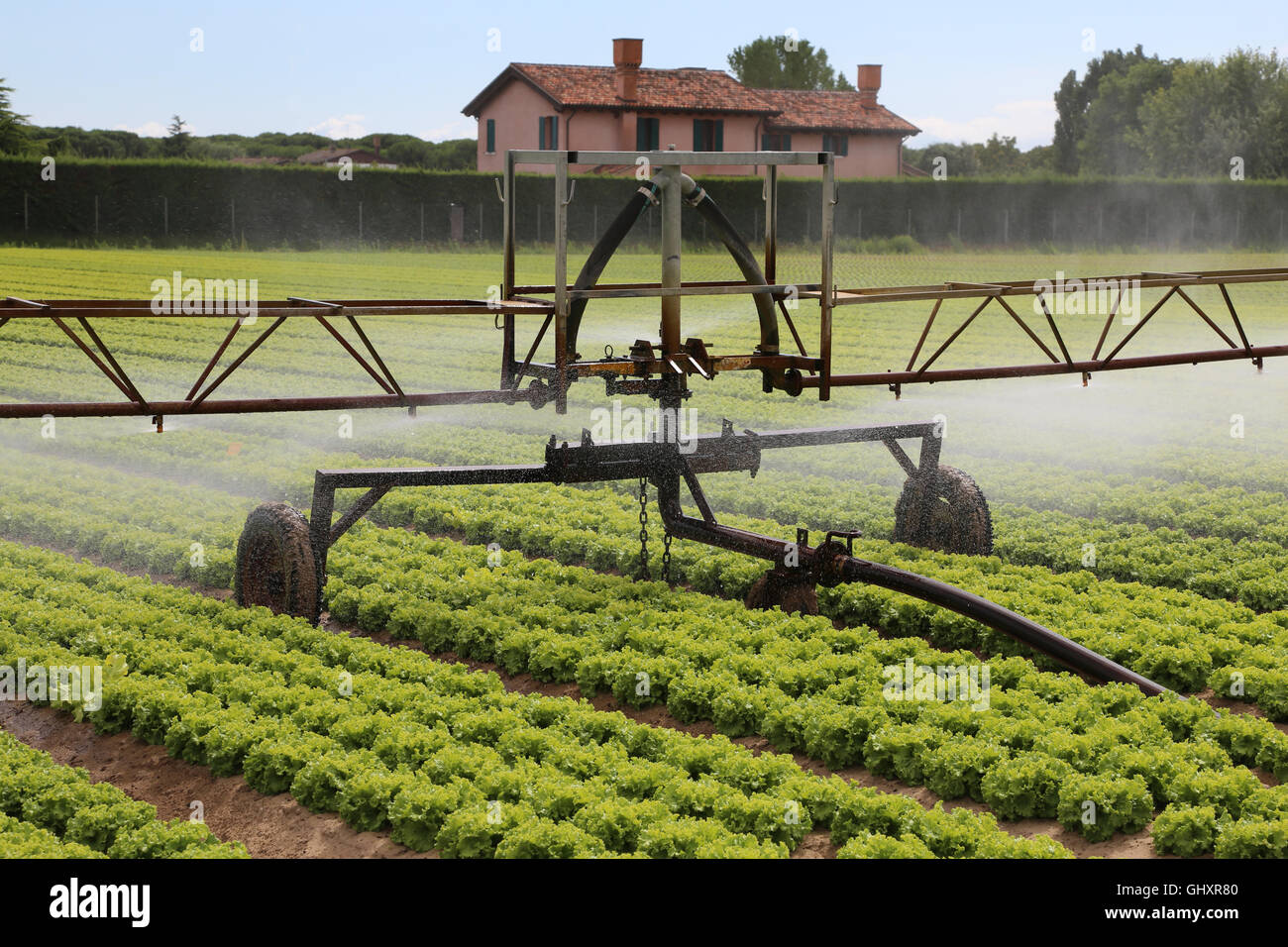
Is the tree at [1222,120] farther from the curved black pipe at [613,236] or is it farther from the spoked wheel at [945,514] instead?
the curved black pipe at [613,236]

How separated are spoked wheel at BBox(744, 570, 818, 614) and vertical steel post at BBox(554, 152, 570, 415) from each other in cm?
183

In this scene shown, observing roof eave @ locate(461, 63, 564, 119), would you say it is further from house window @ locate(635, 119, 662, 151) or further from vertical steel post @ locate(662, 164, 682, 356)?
vertical steel post @ locate(662, 164, 682, 356)

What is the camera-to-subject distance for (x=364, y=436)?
1817 cm

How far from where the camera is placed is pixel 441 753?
763 centimetres

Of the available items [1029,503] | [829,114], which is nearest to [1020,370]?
[1029,503]

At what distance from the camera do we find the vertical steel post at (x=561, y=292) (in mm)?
9773

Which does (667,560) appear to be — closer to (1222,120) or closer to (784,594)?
(784,594)

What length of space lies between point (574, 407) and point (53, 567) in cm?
1006

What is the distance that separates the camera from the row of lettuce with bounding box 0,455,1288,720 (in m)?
9.48

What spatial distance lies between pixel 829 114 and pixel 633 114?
40.9 feet

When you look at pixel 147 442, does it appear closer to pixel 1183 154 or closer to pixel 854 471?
pixel 854 471

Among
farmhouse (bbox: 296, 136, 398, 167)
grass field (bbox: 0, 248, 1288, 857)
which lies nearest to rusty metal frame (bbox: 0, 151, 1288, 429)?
grass field (bbox: 0, 248, 1288, 857)

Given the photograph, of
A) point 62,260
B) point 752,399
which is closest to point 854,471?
point 752,399

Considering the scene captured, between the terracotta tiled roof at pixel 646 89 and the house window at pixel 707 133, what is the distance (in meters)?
0.71
